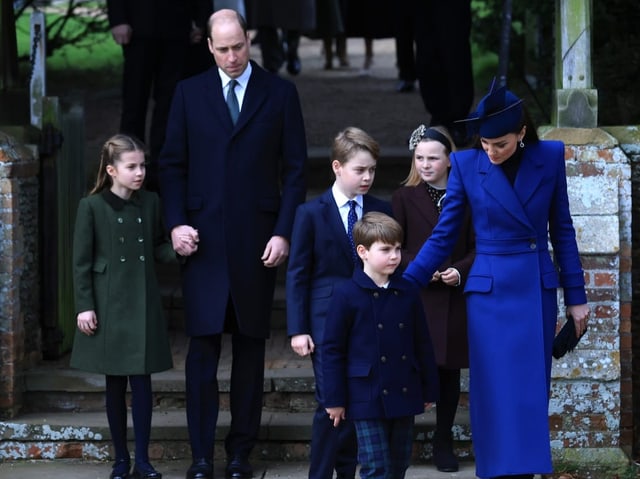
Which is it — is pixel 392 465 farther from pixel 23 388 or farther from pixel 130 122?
pixel 130 122

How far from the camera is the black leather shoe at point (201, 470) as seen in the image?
6660mm

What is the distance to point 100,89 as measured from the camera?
1289cm

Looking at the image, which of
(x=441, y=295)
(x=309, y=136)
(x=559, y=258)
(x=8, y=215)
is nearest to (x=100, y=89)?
(x=309, y=136)

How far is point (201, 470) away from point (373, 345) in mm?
1303

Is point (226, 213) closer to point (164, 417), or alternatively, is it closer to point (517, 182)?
point (164, 417)

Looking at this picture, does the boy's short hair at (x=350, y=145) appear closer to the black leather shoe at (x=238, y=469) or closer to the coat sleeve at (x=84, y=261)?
the coat sleeve at (x=84, y=261)

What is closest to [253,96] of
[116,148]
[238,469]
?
[116,148]

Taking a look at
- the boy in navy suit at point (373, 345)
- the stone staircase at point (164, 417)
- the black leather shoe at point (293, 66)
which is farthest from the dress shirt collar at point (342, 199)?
the black leather shoe at point (293, 66)

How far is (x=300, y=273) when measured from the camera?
6.20m

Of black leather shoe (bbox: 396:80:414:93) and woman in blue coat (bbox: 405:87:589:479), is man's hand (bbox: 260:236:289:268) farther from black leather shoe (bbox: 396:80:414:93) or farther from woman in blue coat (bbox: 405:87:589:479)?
black leather shoe (bbox: 396:80:414:93)

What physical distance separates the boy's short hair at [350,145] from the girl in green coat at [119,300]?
988mm

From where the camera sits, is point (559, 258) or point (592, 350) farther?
point (592, 350)

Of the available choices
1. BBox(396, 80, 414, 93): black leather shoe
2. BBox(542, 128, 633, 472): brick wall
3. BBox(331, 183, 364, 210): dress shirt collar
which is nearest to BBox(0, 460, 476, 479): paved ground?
BBox(542, 128, 633, 472): brick wall

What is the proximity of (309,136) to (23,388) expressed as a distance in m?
3.86
